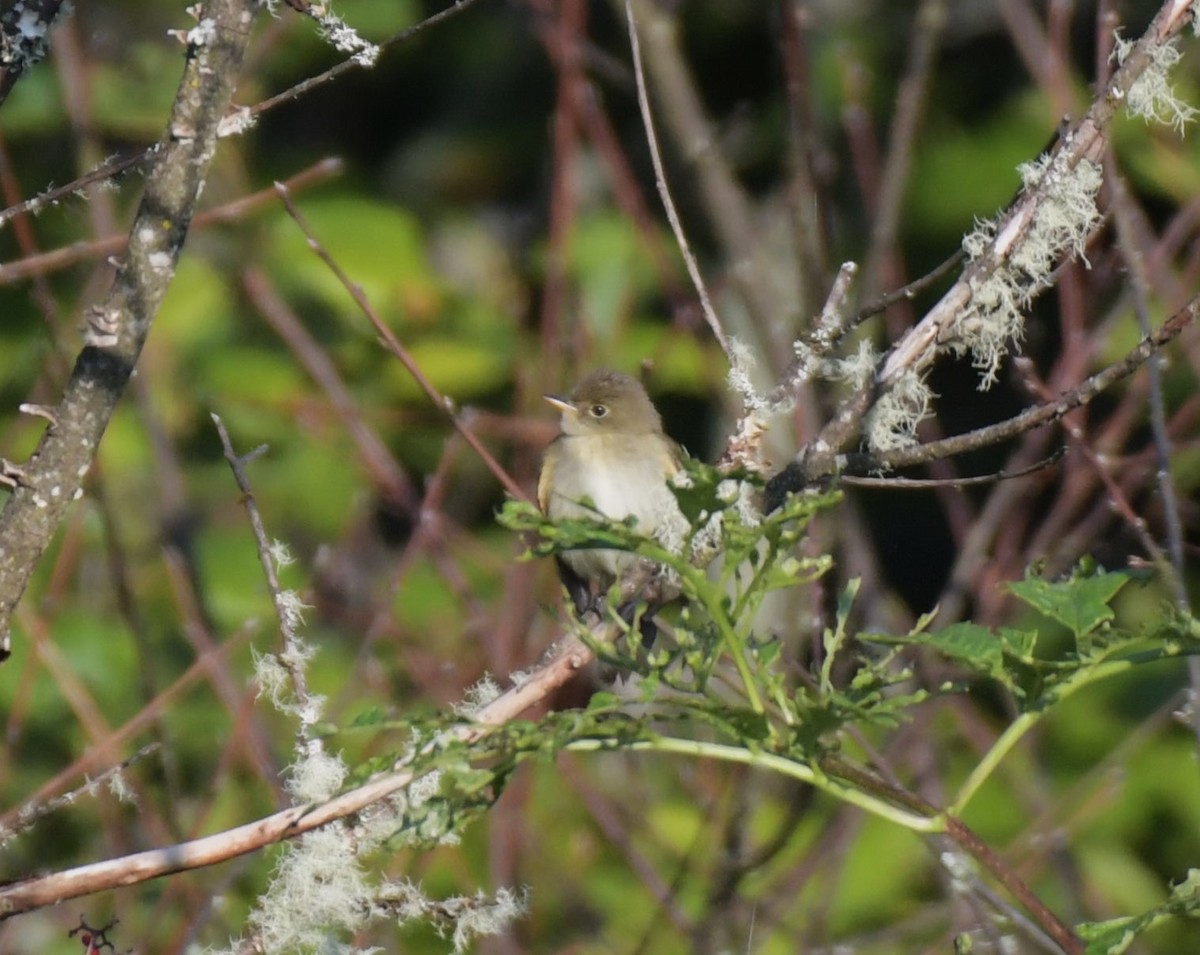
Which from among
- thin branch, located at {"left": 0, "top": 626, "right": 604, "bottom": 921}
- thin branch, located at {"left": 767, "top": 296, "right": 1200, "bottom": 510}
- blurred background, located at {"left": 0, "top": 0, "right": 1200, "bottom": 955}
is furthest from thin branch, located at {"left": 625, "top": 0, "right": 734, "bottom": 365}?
blurred background, located at {"left": 0, "top": 0, "right": 1200, "bottom": 955}

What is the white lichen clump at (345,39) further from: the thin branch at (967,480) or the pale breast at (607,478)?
the pale breast at (607,478)

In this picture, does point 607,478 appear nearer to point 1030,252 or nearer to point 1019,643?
point 1030,252

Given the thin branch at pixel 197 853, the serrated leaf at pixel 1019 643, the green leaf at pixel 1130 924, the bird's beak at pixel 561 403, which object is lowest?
the green leaf at pixel 1130 924

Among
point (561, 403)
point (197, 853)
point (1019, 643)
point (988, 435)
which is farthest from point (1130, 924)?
point (561, 403)

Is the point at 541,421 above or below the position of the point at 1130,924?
above

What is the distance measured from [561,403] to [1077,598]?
290 cm

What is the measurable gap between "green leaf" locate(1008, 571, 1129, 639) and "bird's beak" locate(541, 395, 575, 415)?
2.83m

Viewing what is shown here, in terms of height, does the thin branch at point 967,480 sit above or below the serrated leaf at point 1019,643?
above

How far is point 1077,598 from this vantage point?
133 centimetres

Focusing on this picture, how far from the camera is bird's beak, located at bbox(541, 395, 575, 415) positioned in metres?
4.14

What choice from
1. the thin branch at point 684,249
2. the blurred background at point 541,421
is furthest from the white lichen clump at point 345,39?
the blurred background at point 541,421

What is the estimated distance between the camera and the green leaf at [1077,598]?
130 centimetres

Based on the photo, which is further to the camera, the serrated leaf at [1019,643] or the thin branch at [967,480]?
the thin branch at [967,480]

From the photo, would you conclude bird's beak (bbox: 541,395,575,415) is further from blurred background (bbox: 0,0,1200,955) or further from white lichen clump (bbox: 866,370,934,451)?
white lichen clump (bbox: 866,370,934,451)
